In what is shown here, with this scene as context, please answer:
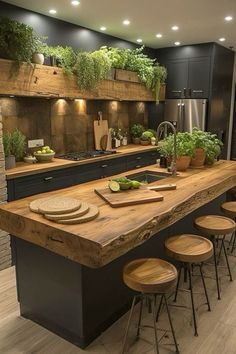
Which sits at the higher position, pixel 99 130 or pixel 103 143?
pixel 99 130

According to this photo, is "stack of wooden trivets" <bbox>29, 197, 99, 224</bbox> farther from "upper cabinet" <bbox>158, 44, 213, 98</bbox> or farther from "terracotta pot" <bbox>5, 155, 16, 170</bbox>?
"upper cabinet" <bbox>158, 44, 213, 98</bbox>

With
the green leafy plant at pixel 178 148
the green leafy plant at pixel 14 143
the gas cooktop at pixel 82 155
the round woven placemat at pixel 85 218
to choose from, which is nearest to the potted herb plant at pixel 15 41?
the green leafy plant at pixel 14 143

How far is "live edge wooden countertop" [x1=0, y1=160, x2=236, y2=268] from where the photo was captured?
5.76ft

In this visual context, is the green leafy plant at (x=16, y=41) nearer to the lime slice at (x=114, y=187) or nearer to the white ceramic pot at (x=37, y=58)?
the white ceramic pot at (x=37, y=58)

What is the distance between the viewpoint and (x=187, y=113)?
584cm

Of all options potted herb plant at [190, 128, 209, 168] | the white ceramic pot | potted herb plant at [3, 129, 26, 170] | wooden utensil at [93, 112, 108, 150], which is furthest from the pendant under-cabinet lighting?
potted herb plant at [190, 128, 209, 168]

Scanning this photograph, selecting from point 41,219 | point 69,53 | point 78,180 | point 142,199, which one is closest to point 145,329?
point 142,199

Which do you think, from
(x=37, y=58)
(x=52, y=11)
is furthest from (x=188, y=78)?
(x=37, y=58)

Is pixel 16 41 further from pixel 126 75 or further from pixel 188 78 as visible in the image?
pixel 188 78

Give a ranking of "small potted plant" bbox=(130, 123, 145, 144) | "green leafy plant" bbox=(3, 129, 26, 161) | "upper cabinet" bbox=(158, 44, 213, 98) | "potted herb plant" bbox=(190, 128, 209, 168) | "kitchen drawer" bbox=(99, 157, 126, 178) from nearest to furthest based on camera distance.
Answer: "potted herb plant" bbox=(190, 128, 209, 168) → "green leafy plant" bbox=(3, 129, 26, 161) → "kitchen drawer" bbox=(99, 157, 126, 178) → "upper cabinet" bbox=(158, 44, 213, 98) → "small potted plant" bbox=(130, 123, 145, 144)

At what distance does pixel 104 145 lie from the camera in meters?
5.29

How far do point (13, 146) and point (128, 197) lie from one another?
79.6 inches

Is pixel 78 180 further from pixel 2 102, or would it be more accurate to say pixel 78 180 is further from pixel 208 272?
pixel 208 272

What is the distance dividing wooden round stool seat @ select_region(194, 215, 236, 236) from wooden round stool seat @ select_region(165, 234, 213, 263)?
24 cm
